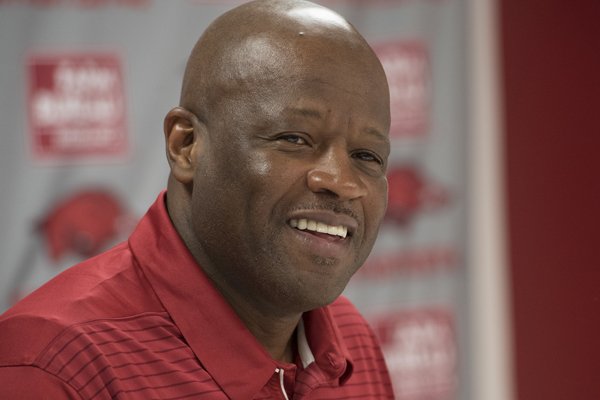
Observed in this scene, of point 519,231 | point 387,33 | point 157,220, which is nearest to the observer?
point 157,220

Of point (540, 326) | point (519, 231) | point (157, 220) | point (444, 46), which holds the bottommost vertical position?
point (540, 326)

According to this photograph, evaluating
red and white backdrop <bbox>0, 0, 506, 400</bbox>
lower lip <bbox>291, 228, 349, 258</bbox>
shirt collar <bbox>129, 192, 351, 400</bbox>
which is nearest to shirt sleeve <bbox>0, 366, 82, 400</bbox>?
shirt collar <bbox>129, 192, 351, 400</bbox>

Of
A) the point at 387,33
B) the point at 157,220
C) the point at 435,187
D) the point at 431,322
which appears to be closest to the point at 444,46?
the point at 387,33

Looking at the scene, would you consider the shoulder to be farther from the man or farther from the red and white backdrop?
the red and white backdrop

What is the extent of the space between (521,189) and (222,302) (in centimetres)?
234

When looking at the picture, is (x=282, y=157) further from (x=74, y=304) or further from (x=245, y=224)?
(x=74, y=304)

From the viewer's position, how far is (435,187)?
11.1ft

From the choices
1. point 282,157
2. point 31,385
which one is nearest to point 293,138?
point 282,157

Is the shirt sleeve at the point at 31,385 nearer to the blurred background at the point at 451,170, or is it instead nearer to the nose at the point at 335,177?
the nose at the point at 335,177

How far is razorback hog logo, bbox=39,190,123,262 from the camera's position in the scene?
2862mm

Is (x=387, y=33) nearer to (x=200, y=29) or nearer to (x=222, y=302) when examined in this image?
(x=200, y=29)

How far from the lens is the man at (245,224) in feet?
4.26

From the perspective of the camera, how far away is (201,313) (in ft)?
4.47

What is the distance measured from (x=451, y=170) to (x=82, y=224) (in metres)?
1.27
